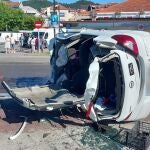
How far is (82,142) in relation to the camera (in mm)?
7750

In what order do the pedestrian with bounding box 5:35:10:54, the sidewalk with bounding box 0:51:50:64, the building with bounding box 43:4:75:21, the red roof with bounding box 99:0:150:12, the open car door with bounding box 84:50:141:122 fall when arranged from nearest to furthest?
the open car door with bounding box 84:50:141:122
the sidewalk with bounding box 0:51:50:64
the building with bounding box 43:4:75:21
the pedestrian with bounding box 5:35:10:54
the red roof with bounding box 99:0:150:12

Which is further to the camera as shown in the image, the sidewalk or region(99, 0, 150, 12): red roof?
region(99, 0, 150, 12): red roof

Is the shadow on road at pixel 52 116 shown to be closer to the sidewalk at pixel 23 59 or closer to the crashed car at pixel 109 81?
A: the crashed car at pixel 109 81

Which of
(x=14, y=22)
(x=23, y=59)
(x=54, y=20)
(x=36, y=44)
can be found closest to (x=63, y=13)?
(x=36, y=44)

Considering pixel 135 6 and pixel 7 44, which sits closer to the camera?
pixel 7 44

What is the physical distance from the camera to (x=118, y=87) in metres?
8.06

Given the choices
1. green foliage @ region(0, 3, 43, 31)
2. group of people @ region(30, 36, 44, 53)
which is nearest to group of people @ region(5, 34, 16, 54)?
group of people @ region(30, 36, 44, 53)

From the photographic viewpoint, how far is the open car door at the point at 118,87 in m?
7.83

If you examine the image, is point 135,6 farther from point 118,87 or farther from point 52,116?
point 118,87

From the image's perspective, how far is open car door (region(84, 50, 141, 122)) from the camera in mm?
7832

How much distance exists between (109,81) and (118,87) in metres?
0.50

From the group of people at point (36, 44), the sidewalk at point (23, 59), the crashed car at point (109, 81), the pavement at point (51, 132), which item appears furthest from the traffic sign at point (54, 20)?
the crashed car at point (109, 81)

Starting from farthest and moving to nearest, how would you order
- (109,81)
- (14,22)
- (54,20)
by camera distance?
(14,22)
(54,20)
(109,81)

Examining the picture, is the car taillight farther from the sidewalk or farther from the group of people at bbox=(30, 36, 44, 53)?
the group of people at bbox=(30, 36, 44, 53)
